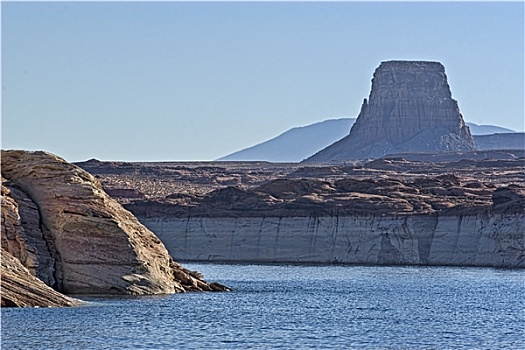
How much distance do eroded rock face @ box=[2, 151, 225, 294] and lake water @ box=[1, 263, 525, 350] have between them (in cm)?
94

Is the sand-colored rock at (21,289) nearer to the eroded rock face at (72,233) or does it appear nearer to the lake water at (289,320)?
the lake water at (289,320)

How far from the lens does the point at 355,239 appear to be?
9750 cm

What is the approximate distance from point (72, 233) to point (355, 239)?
52.7 meters

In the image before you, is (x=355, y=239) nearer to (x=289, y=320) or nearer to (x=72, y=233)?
(x=72, y=233)

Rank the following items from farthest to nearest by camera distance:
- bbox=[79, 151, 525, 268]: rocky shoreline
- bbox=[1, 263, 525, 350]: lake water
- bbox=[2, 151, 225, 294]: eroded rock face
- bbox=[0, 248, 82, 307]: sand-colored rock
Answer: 1. bbox=[79, 151, 525, 268]: rocky shoreline
2. bbox=[2, 151, 225, 294]: eroded rock face
3. bbox=[0, 248, 82, 307]: sand-colored rock
4. bbox=[1, 263, 525, 350]: lake water

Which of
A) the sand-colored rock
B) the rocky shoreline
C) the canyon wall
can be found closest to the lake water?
the sand-colored rock

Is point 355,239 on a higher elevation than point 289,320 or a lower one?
higher

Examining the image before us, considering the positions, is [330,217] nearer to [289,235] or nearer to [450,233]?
[289,235]

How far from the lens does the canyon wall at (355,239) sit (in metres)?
90.2

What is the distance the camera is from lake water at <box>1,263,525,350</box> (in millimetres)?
36062

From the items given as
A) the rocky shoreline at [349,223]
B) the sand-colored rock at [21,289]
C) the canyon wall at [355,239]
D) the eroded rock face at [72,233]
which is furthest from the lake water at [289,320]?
the rocky shoreline at [349,223]

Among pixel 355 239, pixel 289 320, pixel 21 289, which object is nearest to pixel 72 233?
pixel 21 289

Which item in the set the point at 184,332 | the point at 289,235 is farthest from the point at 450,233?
the point at 184,332

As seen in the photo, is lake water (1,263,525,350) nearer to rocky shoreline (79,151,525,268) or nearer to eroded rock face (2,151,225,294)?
eroded rock face (2,151,225,294)
